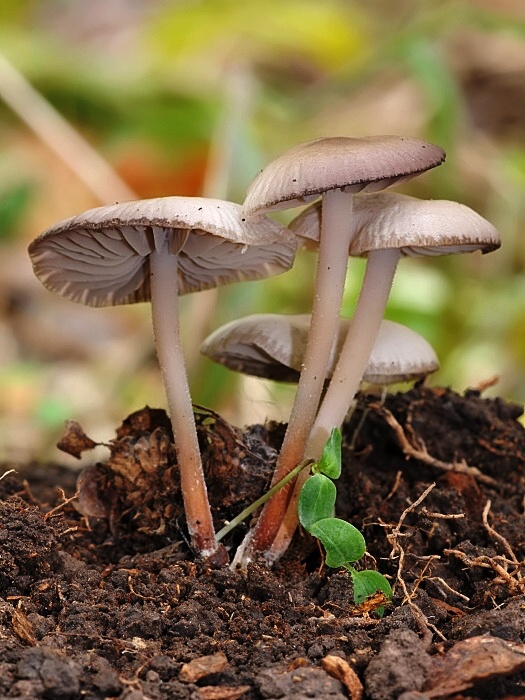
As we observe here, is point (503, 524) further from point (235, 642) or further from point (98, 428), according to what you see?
point (98, 428)

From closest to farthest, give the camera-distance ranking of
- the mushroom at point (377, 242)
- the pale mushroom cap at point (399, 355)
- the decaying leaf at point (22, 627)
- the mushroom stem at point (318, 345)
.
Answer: the decaying leaf at point (22, 627), the mushroom at point (377, 242), the mushroom stem at point (318, 345), the pale mushroom cap at point (399, 355)

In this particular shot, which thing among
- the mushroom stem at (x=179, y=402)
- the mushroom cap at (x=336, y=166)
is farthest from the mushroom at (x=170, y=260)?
the mushroom cap at (x=336, y=166)

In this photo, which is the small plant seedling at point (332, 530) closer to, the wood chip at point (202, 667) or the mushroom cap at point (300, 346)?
the wood chip at point (202, 667)

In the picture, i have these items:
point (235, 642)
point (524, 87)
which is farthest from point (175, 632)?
point (524, 87)

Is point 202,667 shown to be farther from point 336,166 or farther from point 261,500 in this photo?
point 336,166

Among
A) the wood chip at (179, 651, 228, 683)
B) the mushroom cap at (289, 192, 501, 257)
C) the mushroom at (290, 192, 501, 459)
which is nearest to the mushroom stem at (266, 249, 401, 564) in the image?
the mushroom at (290, 192, 501, 459)

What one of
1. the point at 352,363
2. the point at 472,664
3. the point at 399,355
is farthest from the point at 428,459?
the point at 472,664
